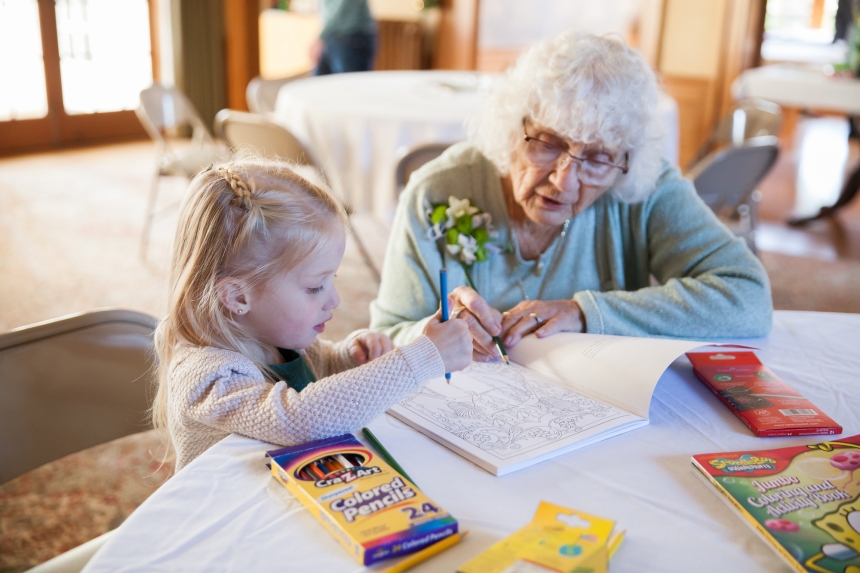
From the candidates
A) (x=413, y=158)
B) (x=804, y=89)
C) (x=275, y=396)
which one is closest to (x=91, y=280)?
(x=413, y=158)

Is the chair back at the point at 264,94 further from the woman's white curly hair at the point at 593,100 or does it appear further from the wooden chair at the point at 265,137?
the woman's white curly hair at the point at 593,100

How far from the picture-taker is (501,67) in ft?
20.8

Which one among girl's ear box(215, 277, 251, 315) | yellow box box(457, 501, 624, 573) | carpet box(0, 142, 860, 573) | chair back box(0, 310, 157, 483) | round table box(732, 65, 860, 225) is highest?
round table box(732, 65, 860, 225)

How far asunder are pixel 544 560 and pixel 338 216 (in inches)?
25.1

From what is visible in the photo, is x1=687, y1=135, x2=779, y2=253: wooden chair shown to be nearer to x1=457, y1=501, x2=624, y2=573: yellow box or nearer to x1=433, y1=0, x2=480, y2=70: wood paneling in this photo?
x1=457, y1=501, x2=624, y2=573: yellow box

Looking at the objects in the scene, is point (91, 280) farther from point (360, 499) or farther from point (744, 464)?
point (744, 464)

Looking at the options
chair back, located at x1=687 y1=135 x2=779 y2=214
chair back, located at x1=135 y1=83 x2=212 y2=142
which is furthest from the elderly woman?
chair back, located at x1=135 y1=83 x2=212 y2=142

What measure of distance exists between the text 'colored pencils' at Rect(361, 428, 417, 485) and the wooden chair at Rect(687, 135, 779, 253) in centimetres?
207

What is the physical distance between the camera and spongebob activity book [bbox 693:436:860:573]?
0.72 meters

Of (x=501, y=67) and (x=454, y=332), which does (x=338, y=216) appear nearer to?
(x=454, y=332)

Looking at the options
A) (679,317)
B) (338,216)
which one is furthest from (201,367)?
(679,317)

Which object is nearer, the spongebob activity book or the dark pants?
the spongebob activity book

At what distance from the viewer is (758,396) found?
1.06 meters

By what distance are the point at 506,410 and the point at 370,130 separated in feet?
7.57
